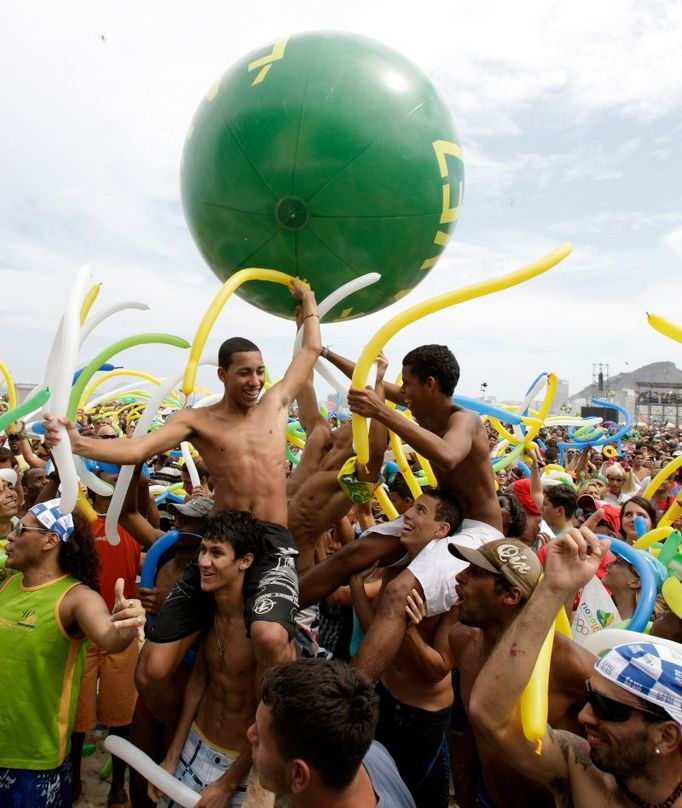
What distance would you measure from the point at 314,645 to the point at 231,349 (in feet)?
5.85

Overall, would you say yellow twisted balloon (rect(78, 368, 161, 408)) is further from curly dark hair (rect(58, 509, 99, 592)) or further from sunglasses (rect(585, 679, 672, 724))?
sunglasses (rect(585, 679, 672, 724))

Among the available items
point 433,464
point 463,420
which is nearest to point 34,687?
point 433,464

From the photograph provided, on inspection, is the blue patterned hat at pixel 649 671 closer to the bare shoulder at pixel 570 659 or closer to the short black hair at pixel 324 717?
the bare shoulder at pixel 570 659

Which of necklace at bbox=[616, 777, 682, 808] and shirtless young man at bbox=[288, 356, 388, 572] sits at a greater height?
shirtless young man at bbox=[288, 356, 388, 572]

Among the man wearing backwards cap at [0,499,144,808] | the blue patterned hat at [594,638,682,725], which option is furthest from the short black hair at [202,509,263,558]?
the blue patterned hat at [594,638,682,725]

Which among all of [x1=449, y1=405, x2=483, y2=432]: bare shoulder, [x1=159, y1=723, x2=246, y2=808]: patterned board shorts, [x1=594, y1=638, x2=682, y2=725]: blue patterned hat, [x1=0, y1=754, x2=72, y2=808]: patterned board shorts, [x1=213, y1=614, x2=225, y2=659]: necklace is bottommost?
[x1=0, y1=754, x2=72, y2=808]: patterned board shorts

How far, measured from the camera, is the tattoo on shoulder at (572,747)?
2271 mm

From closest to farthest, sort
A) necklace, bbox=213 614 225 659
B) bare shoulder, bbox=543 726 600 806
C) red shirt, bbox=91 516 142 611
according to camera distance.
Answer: bare shoulder, bbox=543 726 600 806, necklace, bbox=213 614 225 659, red shirt, bbox=91 516 142 611

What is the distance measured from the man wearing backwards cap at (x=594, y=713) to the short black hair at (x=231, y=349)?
6.67 ft

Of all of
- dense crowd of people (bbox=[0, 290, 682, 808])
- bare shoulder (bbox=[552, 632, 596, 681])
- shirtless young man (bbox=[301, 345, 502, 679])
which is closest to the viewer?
dense crowd of people (bbox=[0, 290, 682, 808])

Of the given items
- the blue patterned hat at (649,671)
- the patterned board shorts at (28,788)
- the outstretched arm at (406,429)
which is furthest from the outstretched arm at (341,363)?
the patterned board shorts at (28,788)

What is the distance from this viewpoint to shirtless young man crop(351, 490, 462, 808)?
11.9 ft

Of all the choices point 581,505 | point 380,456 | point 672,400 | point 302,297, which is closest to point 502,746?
point 380,456

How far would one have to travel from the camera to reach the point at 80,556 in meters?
3.54
